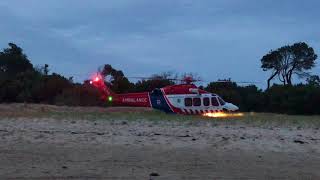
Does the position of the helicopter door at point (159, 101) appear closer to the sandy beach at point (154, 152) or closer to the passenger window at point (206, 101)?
the passenger window at point (206, 101)

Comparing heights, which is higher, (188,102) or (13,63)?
(13,63)

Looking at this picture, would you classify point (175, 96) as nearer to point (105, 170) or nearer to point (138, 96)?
point (138, 96)

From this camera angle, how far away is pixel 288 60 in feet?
248

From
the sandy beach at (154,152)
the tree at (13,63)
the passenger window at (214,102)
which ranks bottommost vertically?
the sandy beach at (154,152)

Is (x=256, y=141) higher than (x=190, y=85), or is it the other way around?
(x=190, y=85)

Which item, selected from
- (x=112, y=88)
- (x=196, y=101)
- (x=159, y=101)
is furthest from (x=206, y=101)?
(x=112, y=88)

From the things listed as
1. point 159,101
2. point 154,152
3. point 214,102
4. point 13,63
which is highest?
point 13,63

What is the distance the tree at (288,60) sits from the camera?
74.5 metres

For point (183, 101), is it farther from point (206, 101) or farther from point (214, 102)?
point (214, 102)

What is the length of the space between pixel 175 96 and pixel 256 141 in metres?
24.6

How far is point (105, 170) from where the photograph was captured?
11.4m

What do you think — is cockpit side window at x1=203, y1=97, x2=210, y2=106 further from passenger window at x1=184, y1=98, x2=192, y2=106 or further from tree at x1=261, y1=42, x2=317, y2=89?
tree at x1=261, y1=42, x2=317, y2=89

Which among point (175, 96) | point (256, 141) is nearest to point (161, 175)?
point (256, 141)

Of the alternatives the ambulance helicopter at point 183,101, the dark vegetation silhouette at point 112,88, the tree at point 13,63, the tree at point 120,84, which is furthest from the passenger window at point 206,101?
the tree at point 13,63
